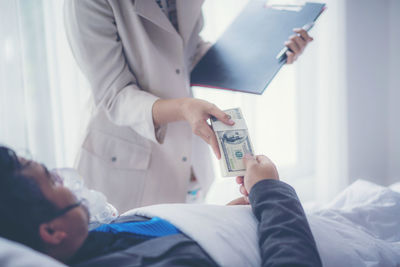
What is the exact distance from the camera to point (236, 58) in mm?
1353

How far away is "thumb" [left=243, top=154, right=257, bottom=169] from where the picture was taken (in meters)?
1.01

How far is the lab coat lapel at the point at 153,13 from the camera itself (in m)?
1.19

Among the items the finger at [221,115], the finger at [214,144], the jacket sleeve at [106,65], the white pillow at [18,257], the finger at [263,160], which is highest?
the jacket sleeve at [106,65]

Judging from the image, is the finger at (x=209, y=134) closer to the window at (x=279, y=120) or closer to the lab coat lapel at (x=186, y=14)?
the lab coat lapel at (x=186, y=14)

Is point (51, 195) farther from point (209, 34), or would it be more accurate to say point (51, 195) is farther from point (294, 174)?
point (294, 174)

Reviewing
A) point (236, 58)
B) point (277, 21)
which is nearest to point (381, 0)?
point (277, 21)

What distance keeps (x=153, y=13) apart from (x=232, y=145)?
1.76ft

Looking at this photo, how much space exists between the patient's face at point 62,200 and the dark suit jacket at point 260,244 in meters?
0.04

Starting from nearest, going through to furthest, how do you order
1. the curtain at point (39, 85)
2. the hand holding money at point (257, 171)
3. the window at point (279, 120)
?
the hand holding money at point (257, 171) → the curtain at point (39, 85) → the window at point (279, 120)

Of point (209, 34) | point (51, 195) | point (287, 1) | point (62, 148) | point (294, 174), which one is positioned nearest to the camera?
point (51, 195)

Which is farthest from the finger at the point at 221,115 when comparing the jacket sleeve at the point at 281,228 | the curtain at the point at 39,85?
the curtain at the point at 39,85

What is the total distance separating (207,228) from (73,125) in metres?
1.15

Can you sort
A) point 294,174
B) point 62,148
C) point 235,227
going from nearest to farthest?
point 235,227
point 62,148
point 294,174

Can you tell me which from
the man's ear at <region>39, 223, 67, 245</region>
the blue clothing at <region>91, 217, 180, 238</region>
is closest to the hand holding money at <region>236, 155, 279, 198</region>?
the blue clothing at <region>91, 217, 180, 238</region>
